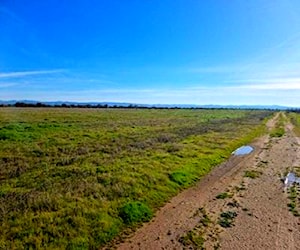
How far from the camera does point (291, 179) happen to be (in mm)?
16188

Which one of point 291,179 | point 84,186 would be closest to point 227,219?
point 84,186

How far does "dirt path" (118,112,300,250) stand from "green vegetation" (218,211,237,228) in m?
0.17

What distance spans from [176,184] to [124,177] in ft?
8.16

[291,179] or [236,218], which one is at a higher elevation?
[236,218]

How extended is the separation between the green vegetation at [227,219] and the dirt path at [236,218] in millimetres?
165

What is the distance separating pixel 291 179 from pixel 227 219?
7580 millimetres

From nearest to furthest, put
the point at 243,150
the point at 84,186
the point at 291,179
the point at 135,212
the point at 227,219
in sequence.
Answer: the point at 227,219, the point at 135,212, the point at 84,186, the point at 291,179, the point at 243,150

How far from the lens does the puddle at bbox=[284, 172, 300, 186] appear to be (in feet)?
50.4

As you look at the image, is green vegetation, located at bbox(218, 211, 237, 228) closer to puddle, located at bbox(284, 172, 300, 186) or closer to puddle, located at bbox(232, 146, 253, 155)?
puddle, located at bbox(284, 172, 300, 186)

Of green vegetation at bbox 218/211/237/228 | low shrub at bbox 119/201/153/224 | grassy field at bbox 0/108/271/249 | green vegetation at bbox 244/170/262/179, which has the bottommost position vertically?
green vegetation at bbox 244/170/262/179

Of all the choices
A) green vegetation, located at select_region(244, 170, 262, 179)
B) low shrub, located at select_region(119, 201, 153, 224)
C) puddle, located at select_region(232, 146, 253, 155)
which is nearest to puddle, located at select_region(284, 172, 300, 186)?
green vegetation, located at select_region(244, 170, 262, 179)

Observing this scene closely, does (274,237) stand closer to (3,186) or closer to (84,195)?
(84,195)

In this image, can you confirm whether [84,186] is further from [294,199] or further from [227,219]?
[294,199]

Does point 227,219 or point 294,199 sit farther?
point 294,199
